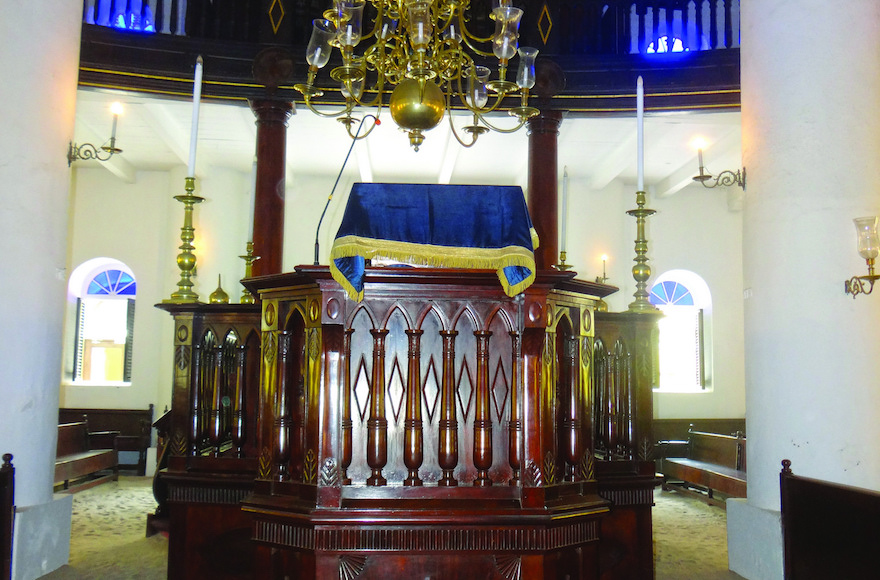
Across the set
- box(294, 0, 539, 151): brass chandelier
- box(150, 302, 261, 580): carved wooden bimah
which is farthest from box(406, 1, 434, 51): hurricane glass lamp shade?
box(150, 302, 261, 580): carved wooden bimah

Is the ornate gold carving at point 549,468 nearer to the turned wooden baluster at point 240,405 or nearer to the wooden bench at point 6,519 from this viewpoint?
the turned wooden baluster at point 240,405

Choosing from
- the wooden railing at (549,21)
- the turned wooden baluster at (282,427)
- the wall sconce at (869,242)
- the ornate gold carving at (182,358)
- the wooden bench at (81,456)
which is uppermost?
the wooden railing at (549,21)

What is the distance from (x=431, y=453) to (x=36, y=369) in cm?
246

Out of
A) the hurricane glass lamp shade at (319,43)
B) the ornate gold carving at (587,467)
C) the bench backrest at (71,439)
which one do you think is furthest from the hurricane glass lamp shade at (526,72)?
the bench backrest at (71,439)

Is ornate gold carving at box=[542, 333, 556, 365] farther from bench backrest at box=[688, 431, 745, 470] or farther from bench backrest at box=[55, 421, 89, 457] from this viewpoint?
bench backrest at box=[55, 421, 89, 457]

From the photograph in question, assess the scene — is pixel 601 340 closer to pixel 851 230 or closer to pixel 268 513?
pixel 851 230

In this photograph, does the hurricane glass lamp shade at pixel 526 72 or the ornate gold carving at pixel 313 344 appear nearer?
the ornate gold carving at pixel 313 344

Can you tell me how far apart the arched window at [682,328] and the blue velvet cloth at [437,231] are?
409 inches

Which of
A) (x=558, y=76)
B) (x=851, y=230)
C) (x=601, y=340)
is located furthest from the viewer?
(x=558, y=76)

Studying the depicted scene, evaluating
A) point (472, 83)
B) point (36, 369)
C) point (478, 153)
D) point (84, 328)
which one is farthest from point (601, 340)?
point (84, 328)

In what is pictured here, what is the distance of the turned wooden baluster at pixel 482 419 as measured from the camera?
3.34 metres

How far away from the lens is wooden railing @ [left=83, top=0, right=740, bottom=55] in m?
7.64

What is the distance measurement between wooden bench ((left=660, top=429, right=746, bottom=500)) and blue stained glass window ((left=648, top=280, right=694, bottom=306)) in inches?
146

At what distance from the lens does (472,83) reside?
16.5ft
